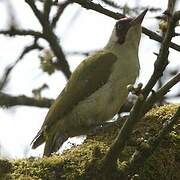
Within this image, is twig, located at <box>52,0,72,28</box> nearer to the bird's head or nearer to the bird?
the bird's head

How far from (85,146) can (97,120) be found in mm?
1393

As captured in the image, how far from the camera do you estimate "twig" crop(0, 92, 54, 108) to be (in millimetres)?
6273

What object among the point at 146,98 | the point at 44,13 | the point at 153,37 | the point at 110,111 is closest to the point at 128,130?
the point at 146,98

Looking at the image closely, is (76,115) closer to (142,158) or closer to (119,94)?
(119,94)

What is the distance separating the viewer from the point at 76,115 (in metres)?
4.61

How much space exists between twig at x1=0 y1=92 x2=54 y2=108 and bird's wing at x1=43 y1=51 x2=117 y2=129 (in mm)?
1573

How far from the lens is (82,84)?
4.73 m

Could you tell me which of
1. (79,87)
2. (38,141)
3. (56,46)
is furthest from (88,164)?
(56,46)

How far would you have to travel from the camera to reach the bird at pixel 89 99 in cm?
457

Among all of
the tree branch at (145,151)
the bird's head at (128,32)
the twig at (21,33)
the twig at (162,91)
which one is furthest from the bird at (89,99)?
the twig at (162,91)

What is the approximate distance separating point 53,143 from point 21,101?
2.05 meters

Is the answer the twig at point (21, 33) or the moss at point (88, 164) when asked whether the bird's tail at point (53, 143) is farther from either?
the twig at point (21, 33)

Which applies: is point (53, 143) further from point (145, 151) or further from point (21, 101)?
point (21, 101)

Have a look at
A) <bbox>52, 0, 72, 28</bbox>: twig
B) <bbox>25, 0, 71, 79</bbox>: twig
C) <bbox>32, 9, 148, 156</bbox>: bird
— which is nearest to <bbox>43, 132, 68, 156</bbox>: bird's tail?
<bbox>32, 9, 148, 156</bbox>: bird
